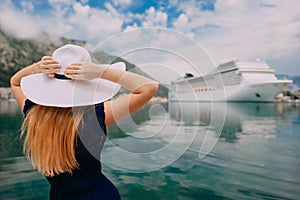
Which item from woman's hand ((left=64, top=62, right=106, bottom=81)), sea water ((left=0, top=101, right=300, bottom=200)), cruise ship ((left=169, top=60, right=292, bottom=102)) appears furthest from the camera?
cruise ship ((left=169, top=60, right=292, bottom=102))

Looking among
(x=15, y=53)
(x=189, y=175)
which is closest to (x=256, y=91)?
(x=189, y=175)

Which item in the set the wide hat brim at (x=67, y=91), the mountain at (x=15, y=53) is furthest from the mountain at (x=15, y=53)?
the wide hat brim at (x=67, y=91)

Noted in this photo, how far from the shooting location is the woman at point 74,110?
1.04 m

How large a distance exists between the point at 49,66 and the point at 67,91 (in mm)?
130

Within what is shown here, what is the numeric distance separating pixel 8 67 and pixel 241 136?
4741 inches

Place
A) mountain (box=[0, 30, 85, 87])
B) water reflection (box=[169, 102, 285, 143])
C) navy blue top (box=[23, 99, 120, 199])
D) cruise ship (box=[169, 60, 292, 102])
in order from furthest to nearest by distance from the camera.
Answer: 1. mountain (box=[0, 30, 85, 87])
2. cruise ship (box=[169, 60, 292, 102])
3. water reflection (box=[169, 102, 285, 143])
4. navy blue top (box=[23, 99, 120, 199])

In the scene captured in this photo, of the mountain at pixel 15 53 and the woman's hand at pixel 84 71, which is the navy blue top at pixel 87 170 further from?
the mountain at pixel 15 53

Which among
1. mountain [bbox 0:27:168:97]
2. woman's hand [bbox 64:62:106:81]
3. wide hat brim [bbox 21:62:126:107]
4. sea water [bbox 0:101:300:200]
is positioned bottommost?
sea water [bbox 0:101:300:200]

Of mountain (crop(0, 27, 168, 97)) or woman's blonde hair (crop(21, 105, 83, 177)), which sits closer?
woman's blonde hair (crop(21, 105, 83, 177))

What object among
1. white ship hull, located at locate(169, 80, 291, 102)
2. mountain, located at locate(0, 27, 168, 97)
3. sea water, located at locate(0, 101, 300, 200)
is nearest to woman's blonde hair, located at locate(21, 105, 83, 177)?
sea water, located at locate(0, 101, 300, 200)

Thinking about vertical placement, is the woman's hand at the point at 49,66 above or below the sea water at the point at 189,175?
above

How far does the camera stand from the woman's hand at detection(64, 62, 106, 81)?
0.99m

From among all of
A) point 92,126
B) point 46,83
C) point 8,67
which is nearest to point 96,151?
point 92,126

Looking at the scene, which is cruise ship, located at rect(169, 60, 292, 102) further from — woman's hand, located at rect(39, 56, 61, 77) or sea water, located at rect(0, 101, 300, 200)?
woman's hand, located at rect(39, 56, 61, 77)
